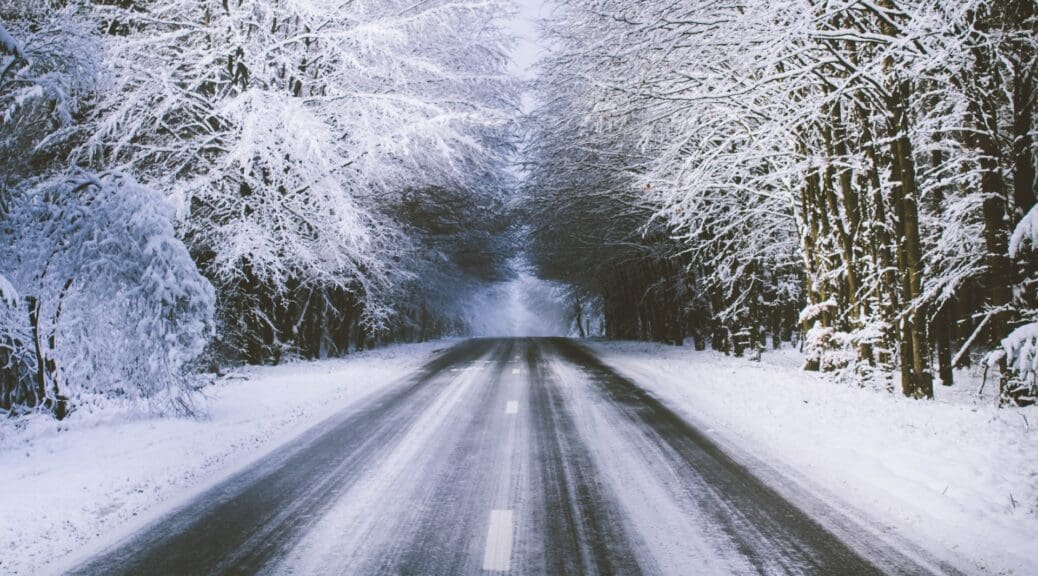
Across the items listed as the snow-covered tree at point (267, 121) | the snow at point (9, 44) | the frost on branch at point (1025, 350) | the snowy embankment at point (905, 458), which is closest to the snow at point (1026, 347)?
the frost on branch at point (1025, 350)

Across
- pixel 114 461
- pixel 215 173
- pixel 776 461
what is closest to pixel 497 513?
pixel 776 461

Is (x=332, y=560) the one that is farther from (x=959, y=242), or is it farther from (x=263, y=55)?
(x=263, y=55)

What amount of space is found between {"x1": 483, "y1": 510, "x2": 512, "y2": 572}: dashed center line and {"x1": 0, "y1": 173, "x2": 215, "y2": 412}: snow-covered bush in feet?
20.7

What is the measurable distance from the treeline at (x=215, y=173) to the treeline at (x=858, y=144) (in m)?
4.78

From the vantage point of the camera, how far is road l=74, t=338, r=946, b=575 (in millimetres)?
4270

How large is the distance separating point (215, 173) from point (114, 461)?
10.9 m

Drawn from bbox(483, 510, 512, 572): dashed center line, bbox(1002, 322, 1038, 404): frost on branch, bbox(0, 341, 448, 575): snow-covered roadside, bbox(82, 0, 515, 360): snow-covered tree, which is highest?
bbox(82, 0, 515, 360): snow-covered tree

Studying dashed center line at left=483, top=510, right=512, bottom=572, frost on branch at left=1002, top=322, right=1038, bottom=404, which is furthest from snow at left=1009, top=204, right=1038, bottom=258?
dashed center line at left=483, top=510, right=512, bottom=572

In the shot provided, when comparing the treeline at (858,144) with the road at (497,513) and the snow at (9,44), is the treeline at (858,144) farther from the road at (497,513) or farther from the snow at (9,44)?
the snow at (9,44)

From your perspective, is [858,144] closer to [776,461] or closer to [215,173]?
[776,461]

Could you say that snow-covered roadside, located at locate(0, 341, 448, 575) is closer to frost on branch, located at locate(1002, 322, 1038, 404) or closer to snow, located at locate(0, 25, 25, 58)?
snow, located at locate(0, 25, 25, 58)

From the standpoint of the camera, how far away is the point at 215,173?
53.3 ft

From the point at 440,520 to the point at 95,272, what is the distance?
6562mm

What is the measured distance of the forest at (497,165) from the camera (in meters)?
8.57
